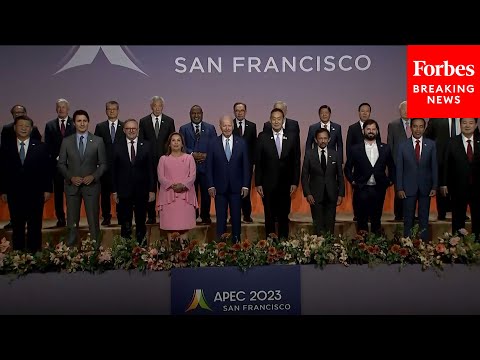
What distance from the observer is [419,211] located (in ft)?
19.8

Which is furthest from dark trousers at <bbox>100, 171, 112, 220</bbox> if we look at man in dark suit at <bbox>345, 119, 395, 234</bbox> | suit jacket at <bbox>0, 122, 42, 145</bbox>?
man in dark suit at <bbox>345, 119, 395, 234</bbox>

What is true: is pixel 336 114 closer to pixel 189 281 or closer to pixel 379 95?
pixel 379 95

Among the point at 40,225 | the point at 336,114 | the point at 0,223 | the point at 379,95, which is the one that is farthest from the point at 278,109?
the point at 0,223

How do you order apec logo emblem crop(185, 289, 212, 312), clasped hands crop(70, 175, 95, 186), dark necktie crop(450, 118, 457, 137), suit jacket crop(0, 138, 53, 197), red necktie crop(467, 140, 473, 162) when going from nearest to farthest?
apec logo emblem crop(185, 289, 212, 312) → suit jacket crop(0, 138, 53, 197) → clasped hands crop(70, 175, 95, 186) → red necktie crop(467, 140, 473, 162) → dark necktie crop(450, 118, 457, 137)

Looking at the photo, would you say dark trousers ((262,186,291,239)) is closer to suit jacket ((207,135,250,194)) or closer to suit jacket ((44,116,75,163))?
suit jacket ((207,135,250,194))

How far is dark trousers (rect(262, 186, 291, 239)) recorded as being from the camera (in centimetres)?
603

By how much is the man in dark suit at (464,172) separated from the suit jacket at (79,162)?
11.9 ft

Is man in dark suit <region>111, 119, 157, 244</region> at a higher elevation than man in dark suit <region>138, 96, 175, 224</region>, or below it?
below

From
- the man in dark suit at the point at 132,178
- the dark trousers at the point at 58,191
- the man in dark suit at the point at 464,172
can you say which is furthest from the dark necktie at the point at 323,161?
the dark trousers at the point at 58,191

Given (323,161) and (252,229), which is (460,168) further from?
(252,229)

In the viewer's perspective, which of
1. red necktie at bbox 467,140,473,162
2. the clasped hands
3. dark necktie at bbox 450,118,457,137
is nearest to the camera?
the clasped hands

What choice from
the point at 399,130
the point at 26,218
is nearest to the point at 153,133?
the point at 26,218

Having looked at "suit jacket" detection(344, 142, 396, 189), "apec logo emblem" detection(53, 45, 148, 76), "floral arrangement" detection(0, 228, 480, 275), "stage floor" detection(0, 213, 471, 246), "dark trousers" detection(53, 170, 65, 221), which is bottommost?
"floral arrangement" detection(0, 228, 480, 275)

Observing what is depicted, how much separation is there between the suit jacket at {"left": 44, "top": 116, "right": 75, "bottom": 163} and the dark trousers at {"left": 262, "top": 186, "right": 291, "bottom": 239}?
2.22 m
